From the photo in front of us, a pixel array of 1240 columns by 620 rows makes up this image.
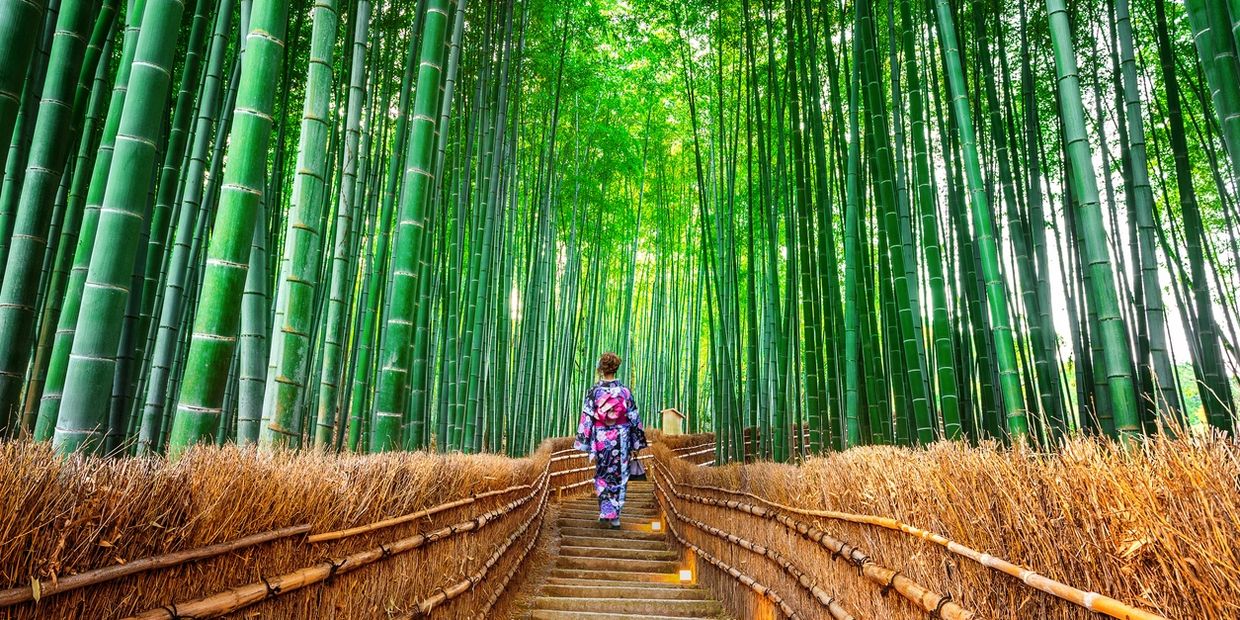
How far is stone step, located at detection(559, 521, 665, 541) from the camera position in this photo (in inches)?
201

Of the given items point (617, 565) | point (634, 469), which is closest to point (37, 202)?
point (617, 565)

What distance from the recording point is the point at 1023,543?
1.33 m

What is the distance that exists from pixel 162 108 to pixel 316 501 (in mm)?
1017

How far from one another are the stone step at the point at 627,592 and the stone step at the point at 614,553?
0.72m

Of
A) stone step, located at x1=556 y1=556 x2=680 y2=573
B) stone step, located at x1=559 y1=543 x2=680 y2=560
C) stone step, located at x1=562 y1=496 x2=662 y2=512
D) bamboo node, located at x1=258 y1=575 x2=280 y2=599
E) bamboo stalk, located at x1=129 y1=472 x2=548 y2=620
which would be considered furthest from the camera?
stone step, located at x1=562 y1=496 x2=662 y2=512

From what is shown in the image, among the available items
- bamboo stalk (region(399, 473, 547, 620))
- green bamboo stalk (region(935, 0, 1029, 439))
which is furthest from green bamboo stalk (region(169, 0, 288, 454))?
green bamboo stalk (region(935, 0, 1029, 439))

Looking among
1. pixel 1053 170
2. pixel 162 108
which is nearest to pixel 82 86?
pixel 162 108

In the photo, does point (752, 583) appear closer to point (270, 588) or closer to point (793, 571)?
point (793, 571)

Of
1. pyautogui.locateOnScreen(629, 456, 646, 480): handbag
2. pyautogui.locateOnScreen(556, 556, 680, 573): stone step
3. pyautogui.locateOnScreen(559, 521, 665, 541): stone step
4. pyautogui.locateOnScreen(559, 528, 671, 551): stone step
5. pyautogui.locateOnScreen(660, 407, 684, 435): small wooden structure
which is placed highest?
pyautogui.locateOnScreen(660, 407, 684, 435): small wooden structure

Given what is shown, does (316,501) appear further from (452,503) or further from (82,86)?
(82,86)

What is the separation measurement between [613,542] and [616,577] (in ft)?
2.05

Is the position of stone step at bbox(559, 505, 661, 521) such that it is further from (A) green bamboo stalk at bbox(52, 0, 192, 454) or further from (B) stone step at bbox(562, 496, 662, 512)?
(A) green bamboo stalk at bbox(52, 0, 192, 454)

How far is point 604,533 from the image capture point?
5160 mm

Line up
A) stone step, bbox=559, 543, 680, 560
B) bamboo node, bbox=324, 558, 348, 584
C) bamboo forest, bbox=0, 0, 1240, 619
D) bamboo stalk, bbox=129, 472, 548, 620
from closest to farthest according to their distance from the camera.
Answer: bamboo stalk, bbox=129, 472, 548, 620 < bamboo forest, bbox=0, 0, 1240, 619 < bamboo node, bbox=324, 558, 348, 584 < stone step, bbox=559, 543, 680, 560
